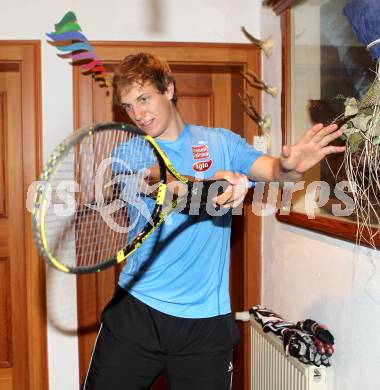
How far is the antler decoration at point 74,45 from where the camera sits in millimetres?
2434

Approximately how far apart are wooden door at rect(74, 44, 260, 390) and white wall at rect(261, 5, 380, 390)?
0.46ft

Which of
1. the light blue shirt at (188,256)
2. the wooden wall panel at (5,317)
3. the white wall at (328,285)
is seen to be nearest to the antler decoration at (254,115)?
the white wall at (328,285)

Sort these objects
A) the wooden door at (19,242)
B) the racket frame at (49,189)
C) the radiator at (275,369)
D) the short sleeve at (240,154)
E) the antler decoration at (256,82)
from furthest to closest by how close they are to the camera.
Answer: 1. the wooden door at (19,242)
2. the antler decoration at (256,82)
3. the radiator at (275,369)
4. the short sleeve at (240,154)
5. the racket frame at (49,189)

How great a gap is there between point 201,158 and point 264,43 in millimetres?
1015

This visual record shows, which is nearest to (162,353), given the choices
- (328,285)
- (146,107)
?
(328,285)

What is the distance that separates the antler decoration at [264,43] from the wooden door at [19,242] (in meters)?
0.98

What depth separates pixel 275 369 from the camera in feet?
6.96

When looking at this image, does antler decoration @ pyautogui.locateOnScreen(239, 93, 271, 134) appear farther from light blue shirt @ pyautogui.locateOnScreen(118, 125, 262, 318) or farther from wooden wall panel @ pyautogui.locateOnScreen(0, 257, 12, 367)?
wooden wall panel @ pyautogui.locateOnScreen(0, 257, 12, 367)

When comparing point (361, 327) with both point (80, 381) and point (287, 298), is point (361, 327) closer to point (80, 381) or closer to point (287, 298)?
point (287, 298)

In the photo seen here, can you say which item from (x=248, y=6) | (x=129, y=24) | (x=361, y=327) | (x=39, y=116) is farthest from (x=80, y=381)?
(x=248, y=6)

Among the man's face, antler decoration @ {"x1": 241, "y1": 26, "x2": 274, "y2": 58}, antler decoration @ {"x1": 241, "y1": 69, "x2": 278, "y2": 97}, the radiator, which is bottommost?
the radiator

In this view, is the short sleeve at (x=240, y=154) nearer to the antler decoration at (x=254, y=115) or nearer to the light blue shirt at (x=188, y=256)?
the light blue shirt at (x=188, y=256)

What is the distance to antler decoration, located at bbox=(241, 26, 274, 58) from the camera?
7.97 ft

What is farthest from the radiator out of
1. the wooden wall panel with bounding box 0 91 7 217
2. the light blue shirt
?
the wooden wall panel with bounding box 0 91 7 217
